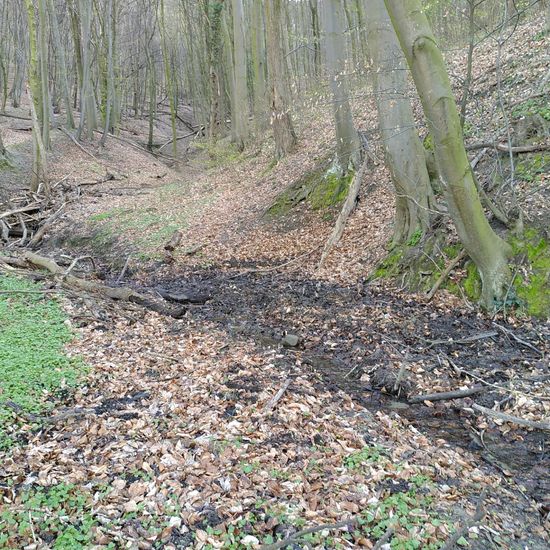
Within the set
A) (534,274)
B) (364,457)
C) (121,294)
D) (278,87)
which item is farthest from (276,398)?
(278,87)

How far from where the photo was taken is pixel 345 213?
440 inches


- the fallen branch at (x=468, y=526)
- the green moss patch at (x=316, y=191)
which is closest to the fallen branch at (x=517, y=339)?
the fallen branch at (x=468, y=526)

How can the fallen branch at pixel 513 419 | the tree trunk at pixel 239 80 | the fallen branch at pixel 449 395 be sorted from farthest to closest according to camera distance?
the tree trunk at pixel 239 80 → the fallen branch at pixel 449 395 → the fallen branch at pixel 513 419

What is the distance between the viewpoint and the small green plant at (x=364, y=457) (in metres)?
4.19

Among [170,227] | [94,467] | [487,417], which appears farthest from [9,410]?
[170,227]

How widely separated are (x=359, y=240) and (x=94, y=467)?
766 cm

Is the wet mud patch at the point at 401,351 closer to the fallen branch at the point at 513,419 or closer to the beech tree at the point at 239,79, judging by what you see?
the fallen branch at the point at 513,419

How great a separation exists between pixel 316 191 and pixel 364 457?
31.2 feet

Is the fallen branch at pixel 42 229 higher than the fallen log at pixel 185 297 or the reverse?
higher

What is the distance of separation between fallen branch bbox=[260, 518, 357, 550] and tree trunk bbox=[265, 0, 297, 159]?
46.0 feet

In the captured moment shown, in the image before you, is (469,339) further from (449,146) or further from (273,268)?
(273,268)

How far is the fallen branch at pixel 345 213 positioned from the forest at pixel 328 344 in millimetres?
71

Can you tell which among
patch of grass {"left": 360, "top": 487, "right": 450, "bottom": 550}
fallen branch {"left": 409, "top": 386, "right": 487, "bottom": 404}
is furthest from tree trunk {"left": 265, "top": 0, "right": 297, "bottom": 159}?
patch of grass {"left": 360, "top": 487, "right": 450, "bottom": 550}

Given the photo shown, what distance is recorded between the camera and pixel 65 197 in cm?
1741
